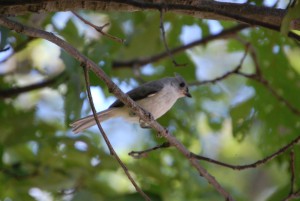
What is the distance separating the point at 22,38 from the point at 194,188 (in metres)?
2.03

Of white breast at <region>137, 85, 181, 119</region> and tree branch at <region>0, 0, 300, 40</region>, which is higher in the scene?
white breast at <region>137, 85, 181, 119</region>

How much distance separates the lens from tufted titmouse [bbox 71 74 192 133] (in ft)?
15.9

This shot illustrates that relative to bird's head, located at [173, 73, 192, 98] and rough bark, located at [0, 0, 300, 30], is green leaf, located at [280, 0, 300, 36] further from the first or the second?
bird's head, located at [173, 73, 192, 98]

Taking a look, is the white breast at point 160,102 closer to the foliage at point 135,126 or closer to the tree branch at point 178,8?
the foliage at point 135,126

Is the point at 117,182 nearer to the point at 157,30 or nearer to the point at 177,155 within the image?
the point at 177,155

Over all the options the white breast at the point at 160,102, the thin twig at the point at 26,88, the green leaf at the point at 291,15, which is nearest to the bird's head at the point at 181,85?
the white breast at the point at 160,102

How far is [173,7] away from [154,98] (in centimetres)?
253

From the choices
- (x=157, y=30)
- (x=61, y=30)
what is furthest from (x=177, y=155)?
(x=61, y=30)

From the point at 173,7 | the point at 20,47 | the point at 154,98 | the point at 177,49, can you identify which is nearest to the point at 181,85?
the point at 177,49

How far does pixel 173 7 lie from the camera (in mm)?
2643

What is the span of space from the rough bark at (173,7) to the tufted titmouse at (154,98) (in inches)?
76.7

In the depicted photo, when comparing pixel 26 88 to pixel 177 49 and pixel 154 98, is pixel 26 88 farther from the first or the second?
pixel 177 49

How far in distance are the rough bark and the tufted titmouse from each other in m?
1.95

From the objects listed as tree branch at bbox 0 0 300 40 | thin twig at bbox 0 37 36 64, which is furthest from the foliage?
tree branch at bbox 0 0 300 40
